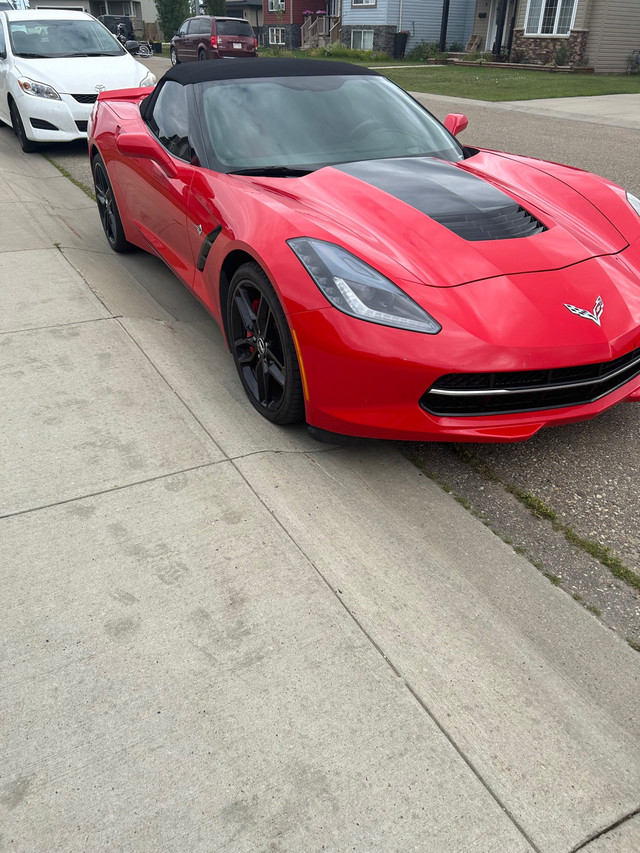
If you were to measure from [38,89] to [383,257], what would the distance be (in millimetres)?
7659

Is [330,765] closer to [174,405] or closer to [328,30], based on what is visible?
[174,405]

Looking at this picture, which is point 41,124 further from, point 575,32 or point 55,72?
point 575,32

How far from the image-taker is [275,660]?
6.86ft

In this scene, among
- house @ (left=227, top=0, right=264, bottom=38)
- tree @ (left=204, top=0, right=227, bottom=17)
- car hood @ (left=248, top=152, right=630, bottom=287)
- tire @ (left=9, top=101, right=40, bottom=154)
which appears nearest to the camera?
car hood @ (left=248, top=152, right=630, bottom=287)

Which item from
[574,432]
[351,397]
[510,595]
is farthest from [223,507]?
[574,432]

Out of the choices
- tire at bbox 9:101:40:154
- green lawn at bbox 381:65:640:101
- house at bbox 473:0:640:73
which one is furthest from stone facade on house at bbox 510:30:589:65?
tire at bbox 9:101:40:154

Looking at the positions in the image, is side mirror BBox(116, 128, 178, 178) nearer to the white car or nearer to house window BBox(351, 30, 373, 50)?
the white car

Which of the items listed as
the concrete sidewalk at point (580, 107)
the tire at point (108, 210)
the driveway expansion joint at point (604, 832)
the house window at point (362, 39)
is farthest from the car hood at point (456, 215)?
the house window at point (362, 39)

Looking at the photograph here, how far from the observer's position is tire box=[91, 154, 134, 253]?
5.35 meters

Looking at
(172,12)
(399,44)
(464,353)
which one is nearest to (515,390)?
(464,353)

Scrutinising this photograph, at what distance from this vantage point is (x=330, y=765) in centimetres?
181

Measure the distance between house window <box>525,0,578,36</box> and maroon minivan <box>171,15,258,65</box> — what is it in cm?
1005

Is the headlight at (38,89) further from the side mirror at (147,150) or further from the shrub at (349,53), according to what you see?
the shrub at (349,53)

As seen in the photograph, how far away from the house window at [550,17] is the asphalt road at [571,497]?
2612 centimetres
